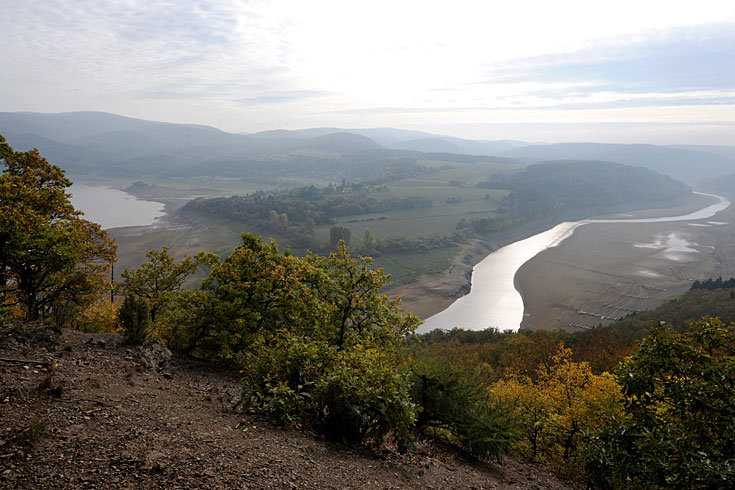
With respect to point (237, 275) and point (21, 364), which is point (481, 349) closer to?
point (237, 275)

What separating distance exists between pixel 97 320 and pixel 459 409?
1890 centimetres

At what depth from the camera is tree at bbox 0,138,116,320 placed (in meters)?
14.1

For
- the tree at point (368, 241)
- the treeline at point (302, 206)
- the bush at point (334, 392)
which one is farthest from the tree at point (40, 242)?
the treeline at point (302, 206)

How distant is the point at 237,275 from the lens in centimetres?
1630

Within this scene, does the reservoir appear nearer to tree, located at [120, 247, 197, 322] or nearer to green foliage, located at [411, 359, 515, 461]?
tree, located at [120, 247, 197, 322]

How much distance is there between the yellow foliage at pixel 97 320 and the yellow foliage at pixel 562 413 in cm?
2058

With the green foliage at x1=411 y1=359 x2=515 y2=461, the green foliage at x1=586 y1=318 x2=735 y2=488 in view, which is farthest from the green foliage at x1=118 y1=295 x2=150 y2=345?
the green foliage at x1=586 y1=318 x2=735 y2=488

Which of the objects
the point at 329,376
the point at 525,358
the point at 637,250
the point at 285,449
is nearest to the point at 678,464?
the point at 329,376

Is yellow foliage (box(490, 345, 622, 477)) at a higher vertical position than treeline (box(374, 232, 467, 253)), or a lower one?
higher

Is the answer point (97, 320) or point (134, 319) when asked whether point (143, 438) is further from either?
point (97, 320)

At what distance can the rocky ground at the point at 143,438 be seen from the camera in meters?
6.87

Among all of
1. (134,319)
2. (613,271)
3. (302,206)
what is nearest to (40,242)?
(134,319)

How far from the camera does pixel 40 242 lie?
46.4 ft

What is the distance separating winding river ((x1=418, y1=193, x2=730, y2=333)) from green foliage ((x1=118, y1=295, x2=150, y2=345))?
51.2 m
